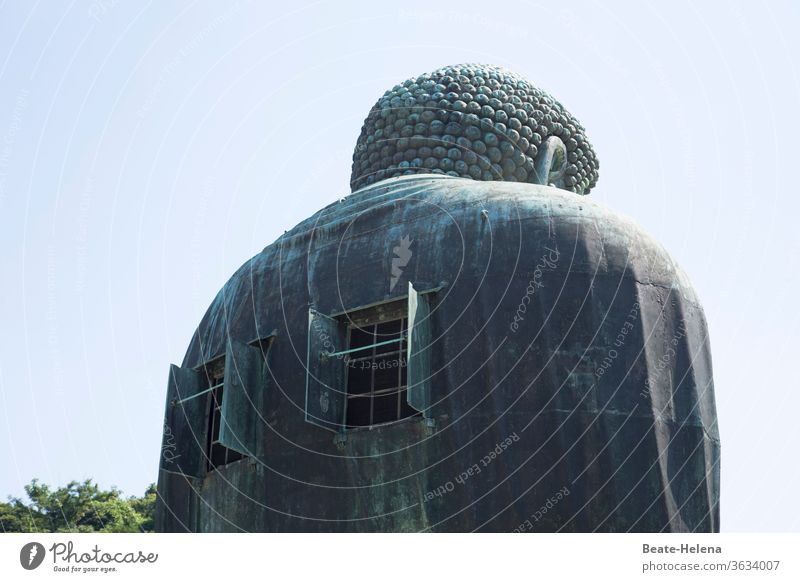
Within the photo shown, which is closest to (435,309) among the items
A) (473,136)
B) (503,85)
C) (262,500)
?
(262,500)

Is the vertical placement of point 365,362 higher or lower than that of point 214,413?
higher

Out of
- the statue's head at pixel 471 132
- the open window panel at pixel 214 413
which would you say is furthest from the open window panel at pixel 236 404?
the statue's head at pixel 471 132

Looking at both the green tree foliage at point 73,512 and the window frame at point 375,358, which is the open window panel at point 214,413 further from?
the green tree foliage at point 73,512

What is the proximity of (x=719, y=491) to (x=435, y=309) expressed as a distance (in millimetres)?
4398

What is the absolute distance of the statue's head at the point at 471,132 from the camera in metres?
22.3
